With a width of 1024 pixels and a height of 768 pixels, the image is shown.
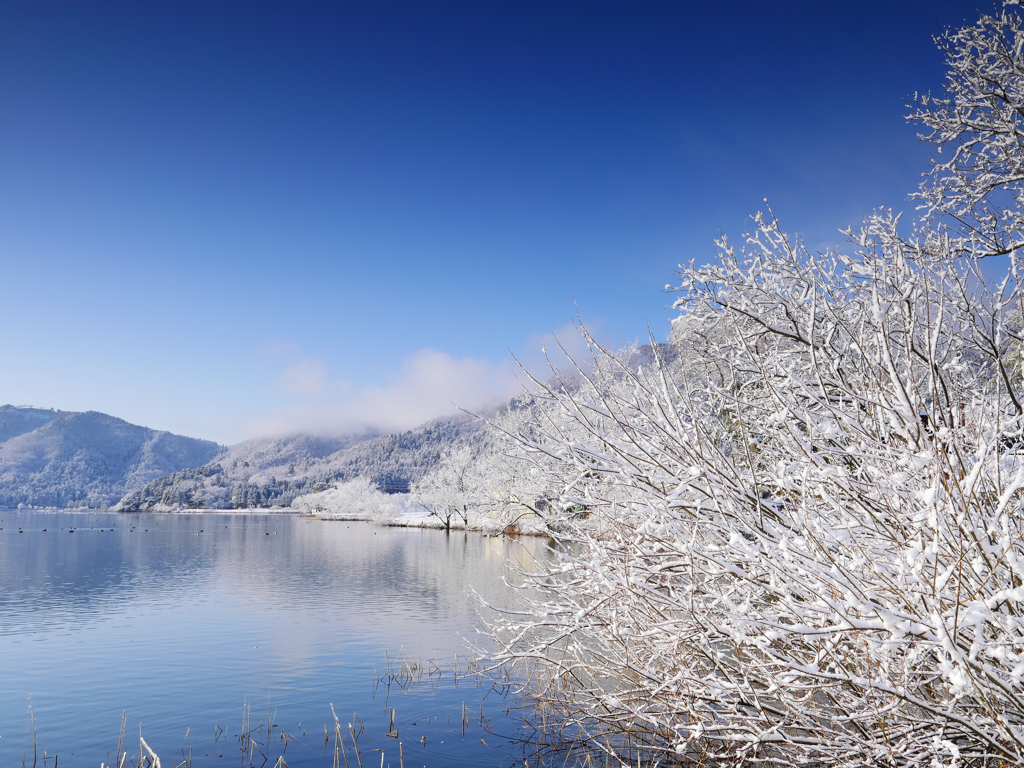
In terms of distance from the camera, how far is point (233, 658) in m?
14.2

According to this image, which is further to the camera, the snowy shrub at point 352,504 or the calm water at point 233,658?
the snowy shrub at point 352,504

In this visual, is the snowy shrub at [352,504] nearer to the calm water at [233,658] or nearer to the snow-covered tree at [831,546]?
the calm water at [233,658]

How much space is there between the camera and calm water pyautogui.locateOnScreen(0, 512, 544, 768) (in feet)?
30.1

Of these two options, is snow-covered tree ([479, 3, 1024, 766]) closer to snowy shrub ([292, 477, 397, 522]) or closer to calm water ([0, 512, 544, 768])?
calm water ([0, 512, 544, 768])

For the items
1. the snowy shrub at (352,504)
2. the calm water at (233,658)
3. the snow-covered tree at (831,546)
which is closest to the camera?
the snow-covered tree at (831,546)

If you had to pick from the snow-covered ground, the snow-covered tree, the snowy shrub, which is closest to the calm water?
the snow-covered tree

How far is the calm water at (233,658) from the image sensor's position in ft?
30.1

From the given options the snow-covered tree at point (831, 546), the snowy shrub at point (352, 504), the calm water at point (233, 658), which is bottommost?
the snowy shrub at point (352, 504)

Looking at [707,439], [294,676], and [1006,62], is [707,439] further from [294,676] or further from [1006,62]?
[294,676]

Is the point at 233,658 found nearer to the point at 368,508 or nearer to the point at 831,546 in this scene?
the point at 831,546

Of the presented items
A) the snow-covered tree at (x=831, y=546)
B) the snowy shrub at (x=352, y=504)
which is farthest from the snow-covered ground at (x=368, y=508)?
the snow-covered tree at (x=831, y=546)

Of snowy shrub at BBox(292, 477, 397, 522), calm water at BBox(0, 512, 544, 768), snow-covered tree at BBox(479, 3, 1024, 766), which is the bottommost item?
snowy shrub at BBox(292, 477, 397, 522)

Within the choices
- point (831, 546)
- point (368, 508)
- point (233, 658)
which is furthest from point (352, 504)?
point (831, 546)

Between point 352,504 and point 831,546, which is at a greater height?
point 831,546
